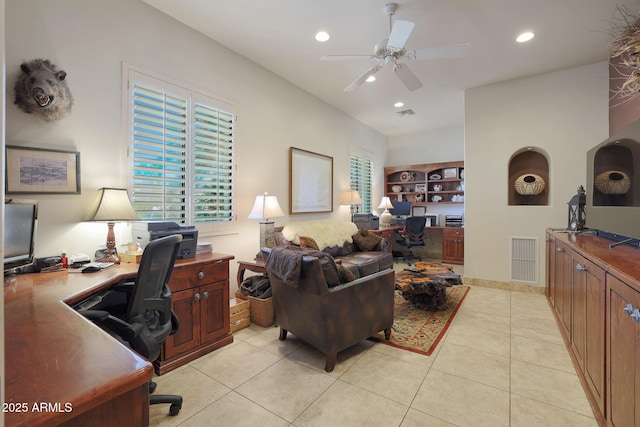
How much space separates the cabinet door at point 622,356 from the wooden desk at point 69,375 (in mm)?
1759

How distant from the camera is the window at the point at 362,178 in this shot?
19.3ft

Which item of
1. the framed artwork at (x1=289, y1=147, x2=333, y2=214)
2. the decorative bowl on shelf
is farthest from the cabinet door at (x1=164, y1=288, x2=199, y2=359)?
the decorative bowl on shelf

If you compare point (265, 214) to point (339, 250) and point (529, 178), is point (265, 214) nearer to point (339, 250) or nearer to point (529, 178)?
point (339, 250)

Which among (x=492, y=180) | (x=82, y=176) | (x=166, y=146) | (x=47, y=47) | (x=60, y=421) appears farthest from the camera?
(x=492, y=180)

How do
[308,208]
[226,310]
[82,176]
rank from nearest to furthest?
[82,176] → [226,310] → [308,208]

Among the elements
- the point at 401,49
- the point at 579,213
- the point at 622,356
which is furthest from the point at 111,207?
the point at 579,213

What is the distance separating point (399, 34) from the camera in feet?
7.64

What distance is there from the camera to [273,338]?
8.82 feet

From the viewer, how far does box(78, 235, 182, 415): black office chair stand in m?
1.45

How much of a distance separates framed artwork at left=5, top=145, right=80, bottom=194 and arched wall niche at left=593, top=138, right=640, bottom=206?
3796 millimetres

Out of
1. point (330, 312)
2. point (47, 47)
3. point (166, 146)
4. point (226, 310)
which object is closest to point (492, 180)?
point (330, 312)

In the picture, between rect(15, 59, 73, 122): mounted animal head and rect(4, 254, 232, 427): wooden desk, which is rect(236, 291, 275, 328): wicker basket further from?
rect(15, 59, 73, 122): mounted animal head

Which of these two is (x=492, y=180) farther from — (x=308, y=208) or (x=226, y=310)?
(x=226, y=310)

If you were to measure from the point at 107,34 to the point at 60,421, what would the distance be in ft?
9.34
